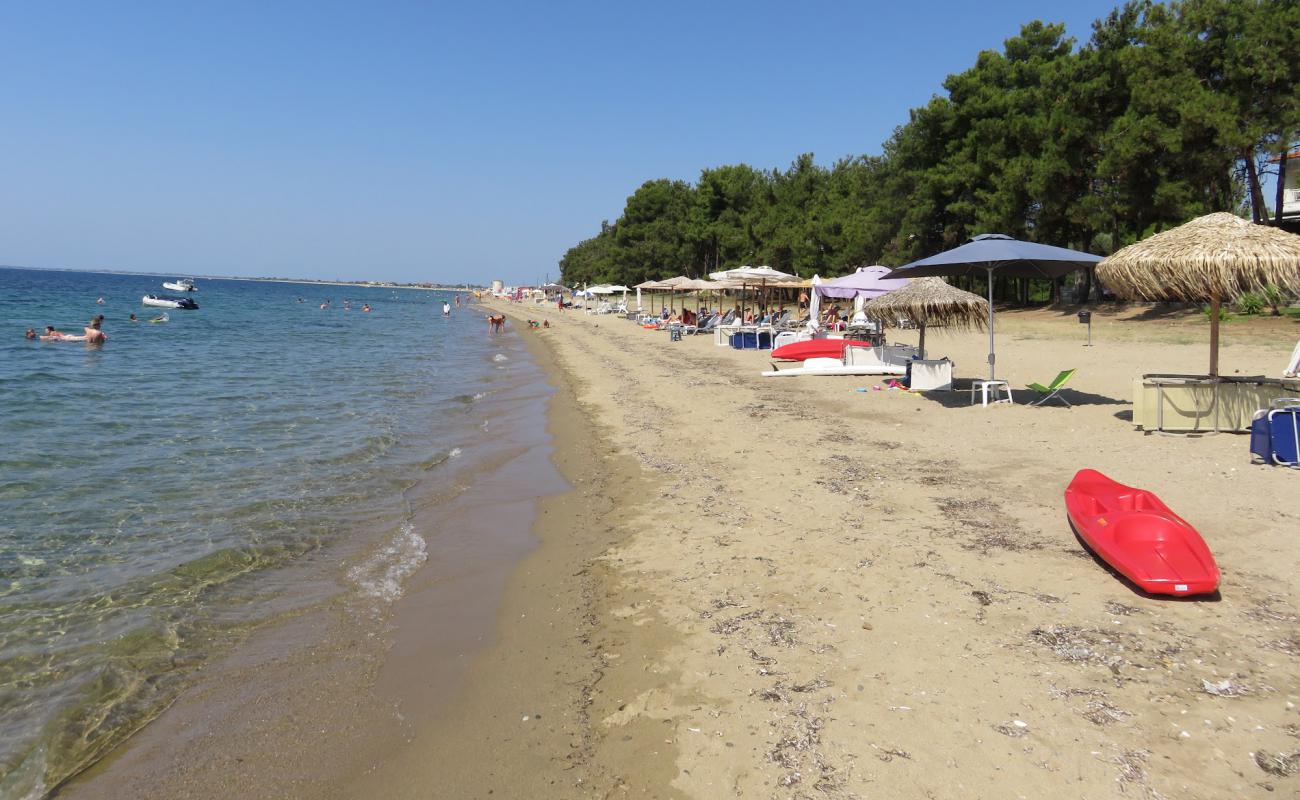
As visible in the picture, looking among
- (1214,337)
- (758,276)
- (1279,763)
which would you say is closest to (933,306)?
(1214,337)

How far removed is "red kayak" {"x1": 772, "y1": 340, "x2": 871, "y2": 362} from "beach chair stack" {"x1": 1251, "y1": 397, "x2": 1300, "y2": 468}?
8.78 m

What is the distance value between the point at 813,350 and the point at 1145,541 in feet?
41.0

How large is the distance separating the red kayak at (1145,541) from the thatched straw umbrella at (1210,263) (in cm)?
443

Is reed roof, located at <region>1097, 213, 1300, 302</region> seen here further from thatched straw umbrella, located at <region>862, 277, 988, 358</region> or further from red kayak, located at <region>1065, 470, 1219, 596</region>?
red kayak, located at <region>1065, 470, 1219, 596</region>

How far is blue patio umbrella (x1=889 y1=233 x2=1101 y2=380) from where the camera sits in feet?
34.2

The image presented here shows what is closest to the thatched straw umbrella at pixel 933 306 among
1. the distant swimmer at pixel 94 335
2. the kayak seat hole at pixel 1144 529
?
the kayak seat hole at pixel 1144 529

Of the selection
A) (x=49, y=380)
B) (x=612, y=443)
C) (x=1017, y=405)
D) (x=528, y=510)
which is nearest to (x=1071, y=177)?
(x=1017, y=405)

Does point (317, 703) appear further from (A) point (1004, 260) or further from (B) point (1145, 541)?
(A) point (1004, 260)

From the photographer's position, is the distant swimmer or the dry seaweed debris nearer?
the dry seaweed debris

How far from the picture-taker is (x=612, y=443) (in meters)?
9.91

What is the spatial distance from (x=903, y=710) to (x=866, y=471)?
4288 mm

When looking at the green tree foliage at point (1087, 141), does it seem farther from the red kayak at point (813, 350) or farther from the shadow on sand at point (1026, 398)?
the shadow on sand at point (1026, 398)

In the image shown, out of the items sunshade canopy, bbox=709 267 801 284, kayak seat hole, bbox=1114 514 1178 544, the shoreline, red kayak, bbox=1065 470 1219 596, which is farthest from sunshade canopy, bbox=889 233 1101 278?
sunshade canopy, bbox=709 267 801 284

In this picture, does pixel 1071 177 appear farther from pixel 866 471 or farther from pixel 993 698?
pixel 993 698
